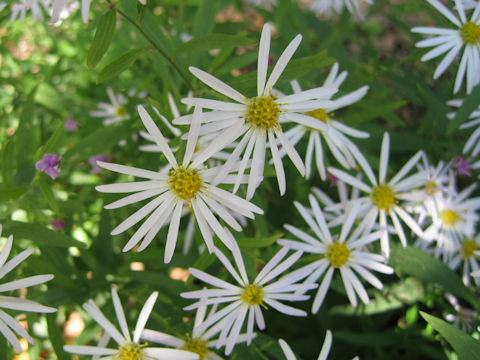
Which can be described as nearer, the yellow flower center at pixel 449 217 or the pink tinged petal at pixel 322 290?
the pink tinged petal at pixel 322 290

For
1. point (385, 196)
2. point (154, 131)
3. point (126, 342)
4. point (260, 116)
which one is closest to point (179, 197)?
point (154, 131)

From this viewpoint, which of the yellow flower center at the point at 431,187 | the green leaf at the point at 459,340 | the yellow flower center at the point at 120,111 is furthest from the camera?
the yellow flower center at the point at 120,111

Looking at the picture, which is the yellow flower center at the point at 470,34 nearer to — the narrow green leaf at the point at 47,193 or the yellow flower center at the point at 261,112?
the yellow flower center at the point at 261,112

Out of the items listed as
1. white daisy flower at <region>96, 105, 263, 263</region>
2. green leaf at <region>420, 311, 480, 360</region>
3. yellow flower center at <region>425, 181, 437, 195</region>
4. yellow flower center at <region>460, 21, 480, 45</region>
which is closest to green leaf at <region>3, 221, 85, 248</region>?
white daisy flower at <region>96, 105, 263, 263</region>

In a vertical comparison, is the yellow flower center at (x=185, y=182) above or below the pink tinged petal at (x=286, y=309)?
above

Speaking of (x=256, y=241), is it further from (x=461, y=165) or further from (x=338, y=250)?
(x=461, y=165)

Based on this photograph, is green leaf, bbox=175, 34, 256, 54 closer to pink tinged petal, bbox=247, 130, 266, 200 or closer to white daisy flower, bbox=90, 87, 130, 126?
pink tinged petal, bbox=247, 130, 266, 200

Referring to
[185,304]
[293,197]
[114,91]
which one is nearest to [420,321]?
[293,197]

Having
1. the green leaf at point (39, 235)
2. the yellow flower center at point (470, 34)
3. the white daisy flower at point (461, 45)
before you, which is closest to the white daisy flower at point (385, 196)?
the white daisy flower at point (461, 45)
